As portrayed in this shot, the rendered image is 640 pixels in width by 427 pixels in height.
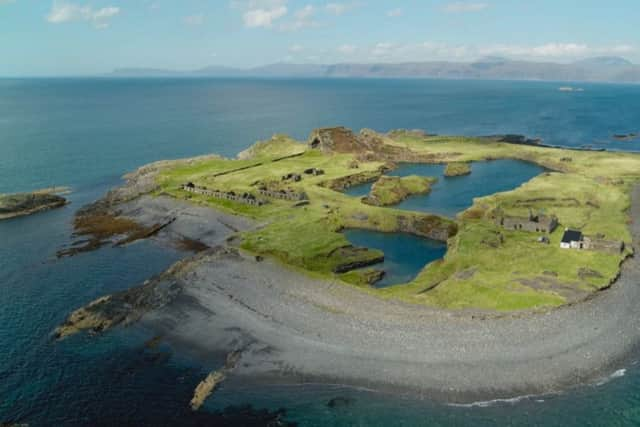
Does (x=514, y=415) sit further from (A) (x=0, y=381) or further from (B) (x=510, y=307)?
(A) (x=0, y=381)

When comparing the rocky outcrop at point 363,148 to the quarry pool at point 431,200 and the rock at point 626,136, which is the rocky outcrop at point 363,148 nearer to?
the quarry pool at point 431,200

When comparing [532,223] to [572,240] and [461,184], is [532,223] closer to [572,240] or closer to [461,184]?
[572,240]

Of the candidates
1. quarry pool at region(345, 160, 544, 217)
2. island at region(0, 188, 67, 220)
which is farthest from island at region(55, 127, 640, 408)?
island at region(0, 188, 67, 220)

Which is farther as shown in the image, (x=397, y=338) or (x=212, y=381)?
(x=397, y=338)

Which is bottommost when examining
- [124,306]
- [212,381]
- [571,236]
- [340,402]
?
[340,402]

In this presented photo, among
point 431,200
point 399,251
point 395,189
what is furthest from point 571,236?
point 395,189

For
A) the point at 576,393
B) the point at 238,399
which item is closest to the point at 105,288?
the point at 238,399

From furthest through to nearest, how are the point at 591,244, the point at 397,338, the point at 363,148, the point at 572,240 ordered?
1. the point at 363,148
2. the point at 572,240
3. the point at 591,244
4. the point at 397,338

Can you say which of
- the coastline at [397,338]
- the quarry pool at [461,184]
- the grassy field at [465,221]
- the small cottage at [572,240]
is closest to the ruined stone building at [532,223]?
the grassy field at [465,221]
